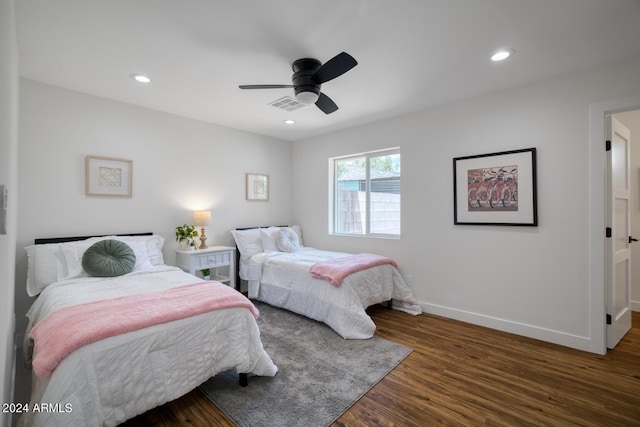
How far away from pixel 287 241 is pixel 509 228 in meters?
2.81

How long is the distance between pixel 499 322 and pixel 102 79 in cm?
471

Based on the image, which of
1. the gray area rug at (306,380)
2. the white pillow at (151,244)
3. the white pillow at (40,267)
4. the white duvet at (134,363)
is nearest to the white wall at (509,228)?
the gray area rug at (306,380)

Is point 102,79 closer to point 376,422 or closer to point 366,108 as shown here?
point 366,108

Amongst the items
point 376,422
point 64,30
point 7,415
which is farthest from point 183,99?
point 376,422

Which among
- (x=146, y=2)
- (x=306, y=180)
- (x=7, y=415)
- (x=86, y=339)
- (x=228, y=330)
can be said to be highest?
(x=146, y=2)

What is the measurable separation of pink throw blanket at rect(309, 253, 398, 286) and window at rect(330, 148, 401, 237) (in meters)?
0.68

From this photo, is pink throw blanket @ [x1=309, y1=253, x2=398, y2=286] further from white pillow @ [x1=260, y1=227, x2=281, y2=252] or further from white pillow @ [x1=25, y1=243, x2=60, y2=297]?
white pillow @ [x1=25, y1=243, x2=60, y2=297]

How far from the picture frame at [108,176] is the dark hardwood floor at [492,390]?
245 cm

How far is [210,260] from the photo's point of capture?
150 inches

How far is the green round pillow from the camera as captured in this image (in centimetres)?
265

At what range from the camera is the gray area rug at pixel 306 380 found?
6.13 feet

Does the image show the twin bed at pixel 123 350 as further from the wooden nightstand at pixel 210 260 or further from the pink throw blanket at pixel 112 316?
the wooden nightstand at pixel 210 260

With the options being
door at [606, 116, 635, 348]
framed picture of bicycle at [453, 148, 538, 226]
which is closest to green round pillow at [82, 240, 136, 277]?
framed picture of bicycle at [453, 148, 538, 226]

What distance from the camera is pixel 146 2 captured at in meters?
1.79
